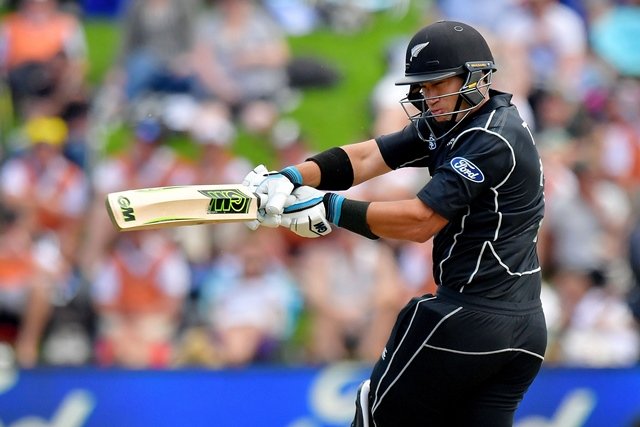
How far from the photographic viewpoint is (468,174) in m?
4.46

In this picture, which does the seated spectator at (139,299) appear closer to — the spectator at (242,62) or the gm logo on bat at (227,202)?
the spectator at (242,62)

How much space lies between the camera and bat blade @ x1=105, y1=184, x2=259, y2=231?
456 centimetres

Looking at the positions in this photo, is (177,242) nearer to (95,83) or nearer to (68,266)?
(68,266)

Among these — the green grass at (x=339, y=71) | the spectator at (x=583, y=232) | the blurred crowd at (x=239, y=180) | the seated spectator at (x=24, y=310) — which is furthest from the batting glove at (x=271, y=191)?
the spectator at (x=583, y=232)

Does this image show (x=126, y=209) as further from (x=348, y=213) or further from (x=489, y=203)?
(x=489, y=203)

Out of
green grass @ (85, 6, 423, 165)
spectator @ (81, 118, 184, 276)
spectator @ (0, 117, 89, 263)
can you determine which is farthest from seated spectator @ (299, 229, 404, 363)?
spectator @ (0, 117, 89, 263)

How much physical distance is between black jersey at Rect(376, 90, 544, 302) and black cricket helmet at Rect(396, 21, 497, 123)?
14cm

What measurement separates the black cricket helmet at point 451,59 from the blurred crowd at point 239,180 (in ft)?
12.9

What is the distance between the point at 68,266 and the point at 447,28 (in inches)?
208

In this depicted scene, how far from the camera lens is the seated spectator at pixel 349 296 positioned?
8758 mm

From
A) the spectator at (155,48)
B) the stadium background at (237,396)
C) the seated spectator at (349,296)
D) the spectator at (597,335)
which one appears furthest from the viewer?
the spectator at (155,48)

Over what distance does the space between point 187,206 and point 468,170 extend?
1137 millimetres

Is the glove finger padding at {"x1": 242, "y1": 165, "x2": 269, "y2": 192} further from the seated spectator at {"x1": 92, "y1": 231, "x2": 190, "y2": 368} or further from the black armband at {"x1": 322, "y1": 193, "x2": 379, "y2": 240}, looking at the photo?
the seated spectator at {"x1": 92, "y1": 231, "x2": 190, "y2": 368}

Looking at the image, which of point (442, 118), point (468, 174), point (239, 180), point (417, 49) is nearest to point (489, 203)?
point (468, 174)
